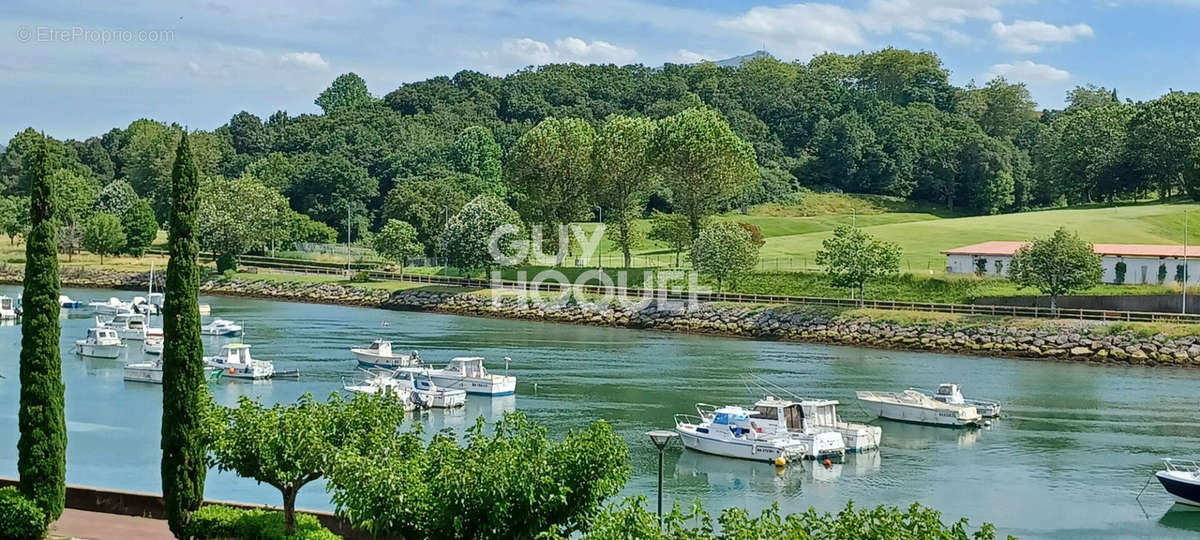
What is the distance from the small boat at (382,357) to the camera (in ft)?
220

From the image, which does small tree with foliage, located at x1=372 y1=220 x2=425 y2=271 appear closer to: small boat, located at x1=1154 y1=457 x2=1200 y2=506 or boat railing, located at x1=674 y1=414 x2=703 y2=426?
boat railing, located at x1=674 y1=414 x2=703 y2=426

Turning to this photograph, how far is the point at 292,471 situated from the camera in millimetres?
26719

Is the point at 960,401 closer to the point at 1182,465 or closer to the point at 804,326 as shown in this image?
the point at 1182,465

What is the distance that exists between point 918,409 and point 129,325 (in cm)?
5052

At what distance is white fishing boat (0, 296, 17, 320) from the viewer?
Answer: 92.8 metres

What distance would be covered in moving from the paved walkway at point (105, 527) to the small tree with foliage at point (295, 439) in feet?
9.57

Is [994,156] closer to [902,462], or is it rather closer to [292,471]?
[902,462]

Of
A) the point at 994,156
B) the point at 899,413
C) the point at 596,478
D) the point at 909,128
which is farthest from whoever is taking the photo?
the point at 909,128

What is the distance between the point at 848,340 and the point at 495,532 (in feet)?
201

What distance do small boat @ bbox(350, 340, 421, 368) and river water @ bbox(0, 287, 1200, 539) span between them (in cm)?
81

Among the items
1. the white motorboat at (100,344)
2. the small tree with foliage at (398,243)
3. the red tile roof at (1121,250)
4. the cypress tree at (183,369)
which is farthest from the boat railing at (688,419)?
the small tree with foliage at (398,243)

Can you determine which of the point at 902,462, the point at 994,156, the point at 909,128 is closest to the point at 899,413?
the point at 902,462

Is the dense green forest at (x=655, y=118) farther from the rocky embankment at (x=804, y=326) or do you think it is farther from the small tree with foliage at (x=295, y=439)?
the small tree with foliage at (x=295, y=439)

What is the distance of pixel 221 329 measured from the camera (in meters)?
82.8
